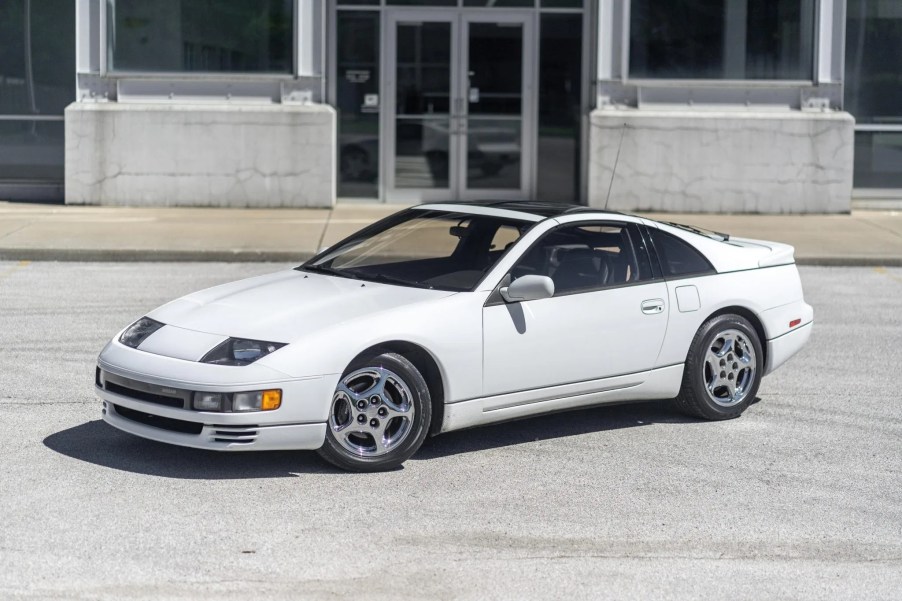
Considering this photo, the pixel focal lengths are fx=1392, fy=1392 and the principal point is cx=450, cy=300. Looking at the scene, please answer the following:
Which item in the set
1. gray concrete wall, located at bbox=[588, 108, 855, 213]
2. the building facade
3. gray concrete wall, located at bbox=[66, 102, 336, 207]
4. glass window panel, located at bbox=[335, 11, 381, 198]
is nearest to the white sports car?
gray concrete wall, located at bbox=[588, 108, 855, 213]

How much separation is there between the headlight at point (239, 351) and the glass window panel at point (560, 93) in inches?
581

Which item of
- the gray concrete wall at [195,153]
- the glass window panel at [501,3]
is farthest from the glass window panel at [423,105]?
the gray concrete wall at [195,153]

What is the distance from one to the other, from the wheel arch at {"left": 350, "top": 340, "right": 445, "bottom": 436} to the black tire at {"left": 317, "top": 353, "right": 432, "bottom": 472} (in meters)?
0.05

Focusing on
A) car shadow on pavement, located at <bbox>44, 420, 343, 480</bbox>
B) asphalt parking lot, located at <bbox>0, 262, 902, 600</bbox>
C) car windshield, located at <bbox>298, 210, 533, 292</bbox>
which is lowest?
asphalt parking lot, located at <bbox>0, 262, 902, 600</bbox>

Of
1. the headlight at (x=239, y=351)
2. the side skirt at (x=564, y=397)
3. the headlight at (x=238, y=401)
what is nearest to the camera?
the headlight at (x=238, y=401)

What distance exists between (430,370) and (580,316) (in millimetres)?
995

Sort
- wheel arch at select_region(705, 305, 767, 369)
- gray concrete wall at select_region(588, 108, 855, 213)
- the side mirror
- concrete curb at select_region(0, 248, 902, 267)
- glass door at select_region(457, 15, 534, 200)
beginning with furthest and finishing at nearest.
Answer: glass door at select_region(457, 15, 534, 200)
gray concrete wall at select_region(588, 108, 855, 213)
concrete curb at select_region(0, 248, 902, 267)
wheel arch at select_region(705, 305, 767, 369)
the side mirror

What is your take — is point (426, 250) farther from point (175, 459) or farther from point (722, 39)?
point (722, 39)

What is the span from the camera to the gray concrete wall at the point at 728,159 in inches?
782

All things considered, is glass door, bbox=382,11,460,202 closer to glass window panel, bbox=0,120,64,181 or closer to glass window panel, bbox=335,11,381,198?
glass window panel, bbox=335,11,381,198

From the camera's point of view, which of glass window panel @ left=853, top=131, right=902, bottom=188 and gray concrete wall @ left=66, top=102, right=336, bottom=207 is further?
glass window panel @ left=853, top=131, right=902, bottom=188

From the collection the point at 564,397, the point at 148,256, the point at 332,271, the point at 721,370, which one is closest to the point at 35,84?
the point at 148,256

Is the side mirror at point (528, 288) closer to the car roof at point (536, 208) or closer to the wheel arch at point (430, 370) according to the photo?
the wheel arch at point (430, 370)

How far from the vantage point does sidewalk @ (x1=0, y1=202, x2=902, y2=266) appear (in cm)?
1520
